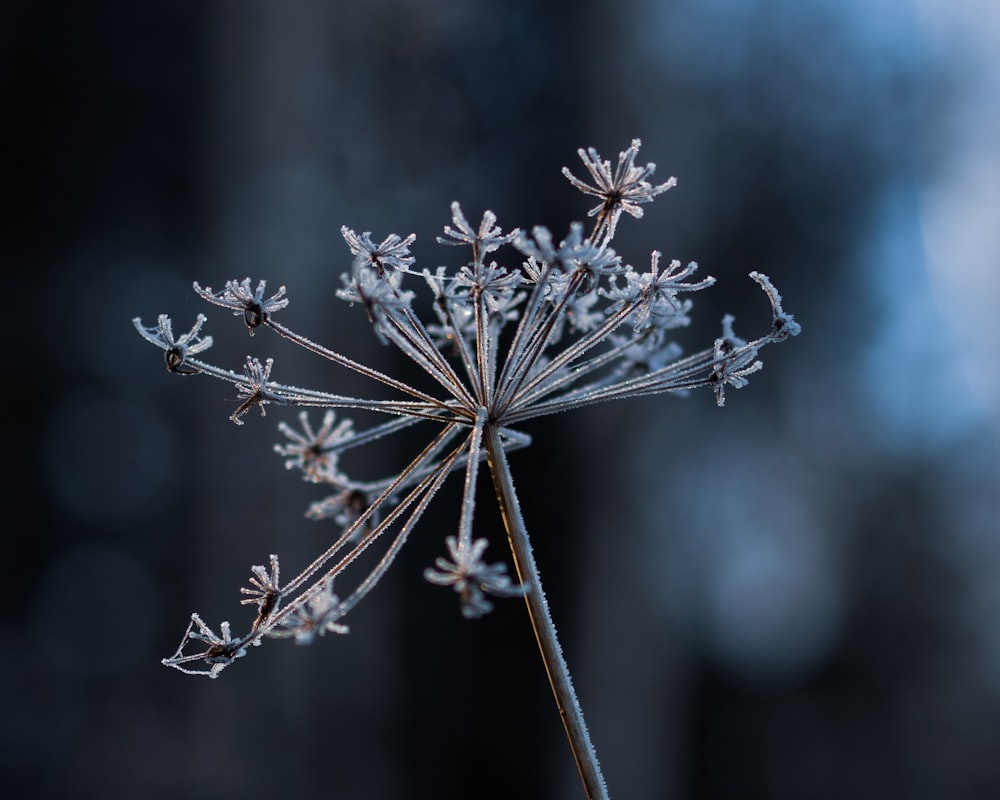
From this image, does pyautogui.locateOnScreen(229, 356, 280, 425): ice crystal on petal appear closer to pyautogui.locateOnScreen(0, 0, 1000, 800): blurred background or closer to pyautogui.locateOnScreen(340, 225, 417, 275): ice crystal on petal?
pyautogui.locateOnScreen(340, 225, 417, 275): ice crystal on petal

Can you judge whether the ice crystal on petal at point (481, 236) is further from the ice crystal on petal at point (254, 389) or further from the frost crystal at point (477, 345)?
the ice crystal on petal at point (254, 389)

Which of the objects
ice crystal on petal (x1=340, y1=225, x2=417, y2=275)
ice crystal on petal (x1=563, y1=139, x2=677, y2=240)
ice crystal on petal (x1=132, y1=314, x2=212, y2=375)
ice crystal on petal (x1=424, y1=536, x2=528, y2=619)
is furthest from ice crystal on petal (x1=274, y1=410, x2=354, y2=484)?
ice crystal on petal (x1=424, y1=536, x2=528, y2=619)

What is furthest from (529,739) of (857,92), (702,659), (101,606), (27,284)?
(857,92)

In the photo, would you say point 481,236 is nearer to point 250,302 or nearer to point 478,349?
point 478,349

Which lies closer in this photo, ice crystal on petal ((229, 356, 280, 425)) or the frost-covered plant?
the frost-covered plant

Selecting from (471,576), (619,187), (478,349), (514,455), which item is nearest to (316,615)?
(471,576)

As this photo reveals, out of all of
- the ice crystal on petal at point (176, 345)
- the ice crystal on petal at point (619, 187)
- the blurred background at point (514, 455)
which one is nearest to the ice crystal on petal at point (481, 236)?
the ice crystal on petal at point (619, 187)
